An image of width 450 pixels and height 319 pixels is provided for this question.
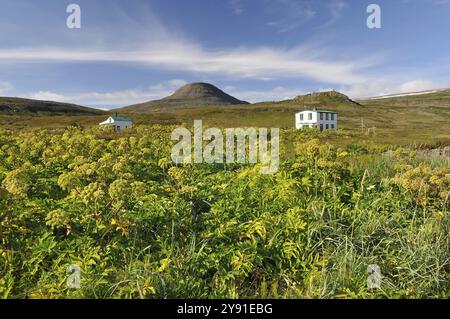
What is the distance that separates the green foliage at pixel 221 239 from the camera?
14.6ft

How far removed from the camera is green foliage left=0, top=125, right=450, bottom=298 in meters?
4.45

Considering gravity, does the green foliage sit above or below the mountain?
below

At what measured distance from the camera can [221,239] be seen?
5.39 metres

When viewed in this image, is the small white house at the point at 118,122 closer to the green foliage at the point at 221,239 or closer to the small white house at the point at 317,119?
the small white house at the point at 317,119

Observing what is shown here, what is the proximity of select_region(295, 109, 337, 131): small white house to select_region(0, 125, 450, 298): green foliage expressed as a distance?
8287cm

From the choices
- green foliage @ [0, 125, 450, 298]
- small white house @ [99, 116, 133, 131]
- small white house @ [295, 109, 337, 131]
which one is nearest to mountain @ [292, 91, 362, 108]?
small white house @ [295, 109, 337, 131]

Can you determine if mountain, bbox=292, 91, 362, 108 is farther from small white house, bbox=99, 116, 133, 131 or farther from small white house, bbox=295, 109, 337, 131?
small white house, bbox=99, 116, 133, 131

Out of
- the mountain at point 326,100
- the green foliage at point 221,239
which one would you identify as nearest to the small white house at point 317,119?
the mountain at point 326,100

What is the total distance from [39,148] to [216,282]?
23.4ft

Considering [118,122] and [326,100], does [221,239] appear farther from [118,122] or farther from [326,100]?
[326,100]

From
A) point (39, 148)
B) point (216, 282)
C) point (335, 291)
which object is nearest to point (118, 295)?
point (216, 282)

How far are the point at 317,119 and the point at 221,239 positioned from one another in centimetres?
8714

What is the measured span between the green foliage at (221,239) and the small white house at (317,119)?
82870mm
